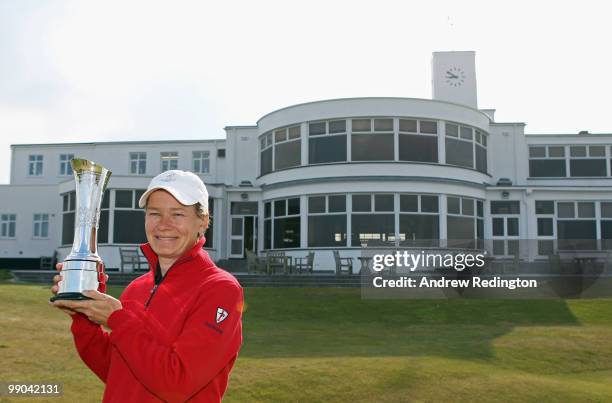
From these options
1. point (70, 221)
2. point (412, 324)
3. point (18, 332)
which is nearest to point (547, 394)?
point (412, 324)

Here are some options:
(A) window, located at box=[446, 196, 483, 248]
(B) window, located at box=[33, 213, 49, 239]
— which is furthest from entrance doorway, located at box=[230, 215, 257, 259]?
(B) window, located at box=[33, 213, 49, 239]

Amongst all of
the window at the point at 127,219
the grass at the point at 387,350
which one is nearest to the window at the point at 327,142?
the window at the point at 127,219

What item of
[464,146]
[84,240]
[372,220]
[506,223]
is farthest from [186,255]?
[506,223]

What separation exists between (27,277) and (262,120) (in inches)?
450

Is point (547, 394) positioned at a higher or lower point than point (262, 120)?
lower

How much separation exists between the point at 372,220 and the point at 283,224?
12.5 ft

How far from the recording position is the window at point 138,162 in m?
31.3

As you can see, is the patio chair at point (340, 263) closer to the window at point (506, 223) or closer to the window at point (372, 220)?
the window at point (372, 220)

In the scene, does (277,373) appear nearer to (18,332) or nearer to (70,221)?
(18,332)

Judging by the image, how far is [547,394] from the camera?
24.6ft

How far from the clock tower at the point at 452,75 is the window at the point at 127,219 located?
1827cm

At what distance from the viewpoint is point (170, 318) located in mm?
2326

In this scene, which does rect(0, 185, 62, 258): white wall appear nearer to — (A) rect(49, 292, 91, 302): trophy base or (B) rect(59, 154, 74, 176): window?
(B) rect(59, 154, 74, 176): window

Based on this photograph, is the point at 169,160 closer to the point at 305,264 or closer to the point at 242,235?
the point at 242,235
